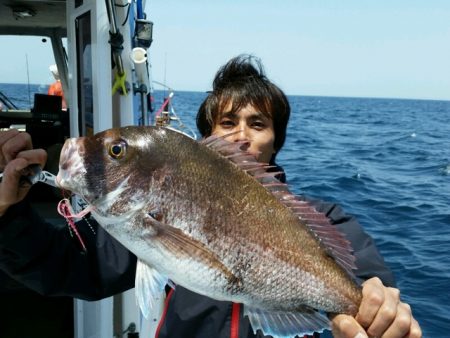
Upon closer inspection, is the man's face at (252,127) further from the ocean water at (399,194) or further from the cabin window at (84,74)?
the ocean water at (399,194)

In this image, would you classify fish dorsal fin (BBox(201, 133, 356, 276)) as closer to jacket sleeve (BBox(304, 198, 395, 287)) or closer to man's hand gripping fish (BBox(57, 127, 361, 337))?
man's hand gripping fish (BBox(57, 127, 361, 337))

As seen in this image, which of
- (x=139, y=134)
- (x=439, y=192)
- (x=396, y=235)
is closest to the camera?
(x=139, y=134)

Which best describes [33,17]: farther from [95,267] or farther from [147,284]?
[147,284]

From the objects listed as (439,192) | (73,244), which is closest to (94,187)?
(73,244)

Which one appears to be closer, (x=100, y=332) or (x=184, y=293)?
(x=184, y=293)

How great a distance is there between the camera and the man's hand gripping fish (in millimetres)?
1644

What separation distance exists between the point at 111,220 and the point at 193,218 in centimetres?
27

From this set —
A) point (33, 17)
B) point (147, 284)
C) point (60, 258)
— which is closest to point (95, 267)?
point (60, 258)

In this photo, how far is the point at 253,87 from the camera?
2.65 m

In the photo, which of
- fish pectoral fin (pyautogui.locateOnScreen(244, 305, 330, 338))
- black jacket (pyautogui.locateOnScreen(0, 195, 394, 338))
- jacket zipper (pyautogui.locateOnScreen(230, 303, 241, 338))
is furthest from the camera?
jacket zipper (pyautogui.locateOnScreen(230, 303, 241, 338))

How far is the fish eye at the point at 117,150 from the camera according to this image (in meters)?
1.71

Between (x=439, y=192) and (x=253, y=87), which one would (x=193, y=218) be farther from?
(x=439, y=192)

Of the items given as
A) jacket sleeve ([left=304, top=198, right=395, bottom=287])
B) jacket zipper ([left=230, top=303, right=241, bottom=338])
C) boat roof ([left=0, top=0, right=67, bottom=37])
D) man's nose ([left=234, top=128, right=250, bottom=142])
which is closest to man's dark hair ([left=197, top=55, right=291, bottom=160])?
man's nose ([left=234, top=128, right=250, bottom=142])

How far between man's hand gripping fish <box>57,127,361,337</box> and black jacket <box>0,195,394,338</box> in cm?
39
